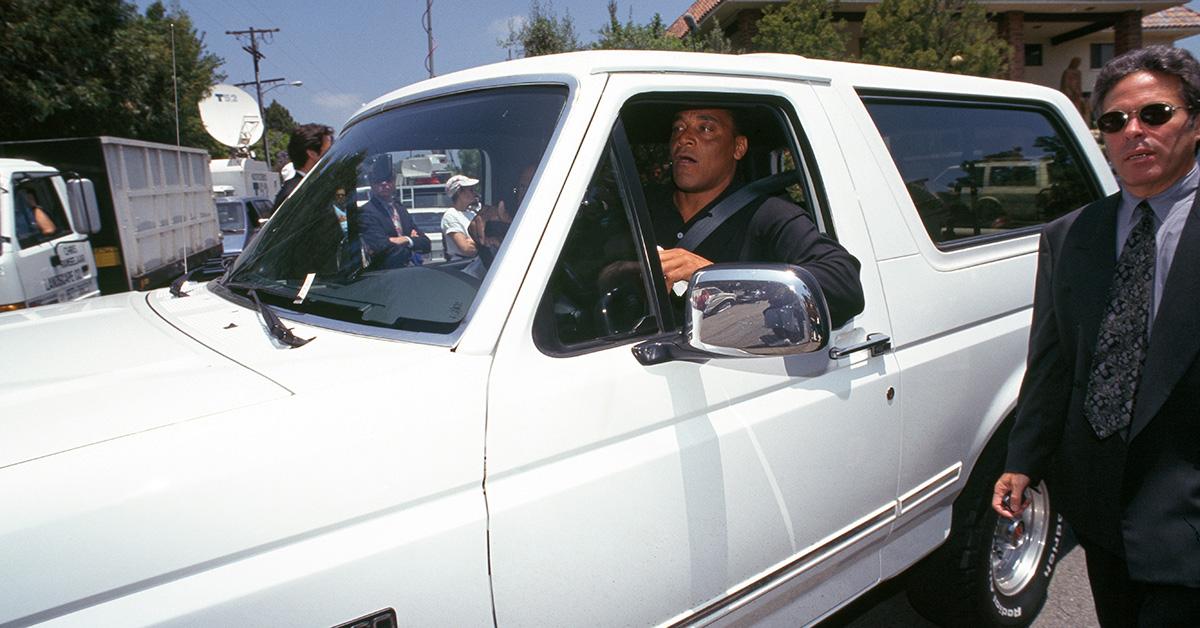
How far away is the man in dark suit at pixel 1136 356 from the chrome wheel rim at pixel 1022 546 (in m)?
0.99

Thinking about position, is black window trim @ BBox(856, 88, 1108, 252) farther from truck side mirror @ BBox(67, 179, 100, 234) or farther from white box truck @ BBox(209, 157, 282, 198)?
white box truck @ BBox(209, 157, 282, 198)

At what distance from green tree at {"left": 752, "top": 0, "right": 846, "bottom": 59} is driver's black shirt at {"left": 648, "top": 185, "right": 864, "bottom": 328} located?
14.2m

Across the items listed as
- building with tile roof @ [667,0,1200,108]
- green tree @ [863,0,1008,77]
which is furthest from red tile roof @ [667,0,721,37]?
green tree @ [863,0,1008,77]

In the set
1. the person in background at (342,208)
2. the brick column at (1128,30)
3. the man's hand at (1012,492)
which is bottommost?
the man's hand at (1012,492)

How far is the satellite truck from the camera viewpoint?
17703 millimetres

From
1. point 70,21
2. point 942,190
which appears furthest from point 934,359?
point 70,21

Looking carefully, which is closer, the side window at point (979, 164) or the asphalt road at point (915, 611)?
the side window at point (979, 164)

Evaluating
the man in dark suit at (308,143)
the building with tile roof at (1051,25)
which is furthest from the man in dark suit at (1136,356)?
the building with tile roof at (1051,25)

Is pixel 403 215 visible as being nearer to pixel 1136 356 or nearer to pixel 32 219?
pixel 1136 356

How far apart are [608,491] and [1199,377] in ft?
4.24

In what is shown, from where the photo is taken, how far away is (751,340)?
161cm

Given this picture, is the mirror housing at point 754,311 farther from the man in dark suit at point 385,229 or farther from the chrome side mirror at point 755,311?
the man in dark suit at point 385,229

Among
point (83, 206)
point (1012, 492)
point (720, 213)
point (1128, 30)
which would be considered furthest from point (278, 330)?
point (1128, 30)

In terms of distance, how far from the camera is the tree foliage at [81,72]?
17938 mm
